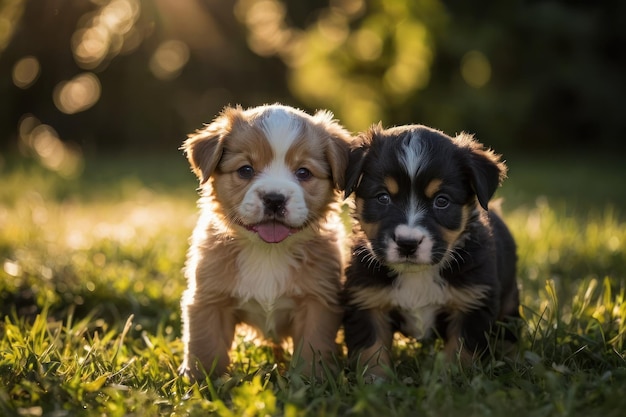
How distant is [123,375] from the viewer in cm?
411

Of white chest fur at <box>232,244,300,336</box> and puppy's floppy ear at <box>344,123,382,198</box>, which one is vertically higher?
puppy's floppy ear at <box>344,123,382,198</box>

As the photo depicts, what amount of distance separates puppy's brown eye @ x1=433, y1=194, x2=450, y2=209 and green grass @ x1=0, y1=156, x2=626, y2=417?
85 cm

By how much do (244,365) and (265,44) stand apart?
2295 centimetres

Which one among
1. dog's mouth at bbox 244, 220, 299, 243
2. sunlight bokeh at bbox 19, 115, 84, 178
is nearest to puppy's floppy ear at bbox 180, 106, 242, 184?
dog's mouth at bbox 244, 220, 299, 243

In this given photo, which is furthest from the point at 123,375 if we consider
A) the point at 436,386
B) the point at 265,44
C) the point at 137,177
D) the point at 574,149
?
the point at 265,44

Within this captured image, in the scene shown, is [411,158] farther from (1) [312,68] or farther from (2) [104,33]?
(2) [104,33]

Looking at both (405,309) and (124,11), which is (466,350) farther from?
(124,11)

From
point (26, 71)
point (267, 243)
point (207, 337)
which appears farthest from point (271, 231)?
point (26, 71)

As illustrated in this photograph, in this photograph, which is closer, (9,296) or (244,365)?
(244,365)

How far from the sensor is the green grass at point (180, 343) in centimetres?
344

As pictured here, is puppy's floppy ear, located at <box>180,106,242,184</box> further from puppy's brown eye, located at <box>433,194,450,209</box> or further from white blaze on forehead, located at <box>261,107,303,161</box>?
puppy's brown eye, located at <box>433,194,450,209</box>

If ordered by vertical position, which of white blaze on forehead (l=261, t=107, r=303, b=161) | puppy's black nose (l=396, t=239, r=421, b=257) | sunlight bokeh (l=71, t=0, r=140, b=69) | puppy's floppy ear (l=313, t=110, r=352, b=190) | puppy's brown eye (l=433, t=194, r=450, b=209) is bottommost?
puppy's black nose (l=396, t=239, r=421, b=257)

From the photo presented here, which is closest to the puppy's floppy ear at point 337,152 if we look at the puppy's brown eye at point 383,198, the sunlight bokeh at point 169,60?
the puppy's brown eye at point 383,198

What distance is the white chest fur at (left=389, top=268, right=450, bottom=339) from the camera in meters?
4.28
